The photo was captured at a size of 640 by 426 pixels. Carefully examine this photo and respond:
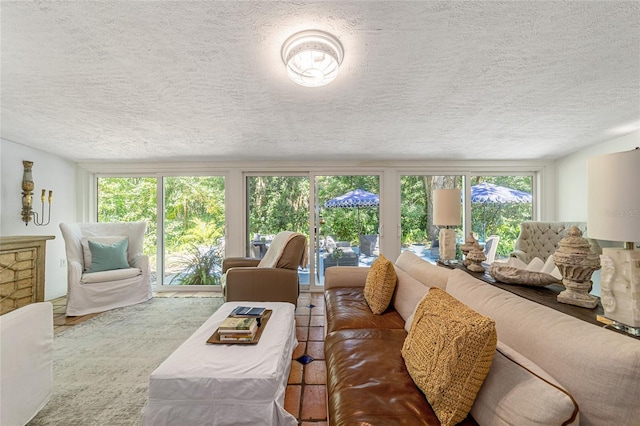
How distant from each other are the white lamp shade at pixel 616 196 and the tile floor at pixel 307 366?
1.63 metres

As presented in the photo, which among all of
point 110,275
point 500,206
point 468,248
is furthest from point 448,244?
point 110,275

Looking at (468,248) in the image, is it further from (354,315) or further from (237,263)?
(237,263)

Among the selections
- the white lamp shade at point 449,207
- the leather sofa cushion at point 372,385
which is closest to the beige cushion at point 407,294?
the leather sofa cushion at point 372,385

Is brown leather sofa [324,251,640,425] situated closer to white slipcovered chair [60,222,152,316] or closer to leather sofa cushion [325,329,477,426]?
leather sofa cushion [325,329,477,426]

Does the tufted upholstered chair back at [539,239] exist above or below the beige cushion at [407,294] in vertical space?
above

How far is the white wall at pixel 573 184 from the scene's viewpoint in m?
3.50

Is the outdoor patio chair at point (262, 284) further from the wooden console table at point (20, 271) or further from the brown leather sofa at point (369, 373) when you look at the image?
the wooden console table at point (20, 271)

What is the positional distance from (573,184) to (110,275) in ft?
21.2

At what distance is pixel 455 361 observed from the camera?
92 centimetres

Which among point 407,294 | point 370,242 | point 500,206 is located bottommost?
point 407,294

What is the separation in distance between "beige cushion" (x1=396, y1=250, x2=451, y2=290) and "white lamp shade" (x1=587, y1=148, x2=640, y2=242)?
0.89 metres

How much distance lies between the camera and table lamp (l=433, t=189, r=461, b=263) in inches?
98.7

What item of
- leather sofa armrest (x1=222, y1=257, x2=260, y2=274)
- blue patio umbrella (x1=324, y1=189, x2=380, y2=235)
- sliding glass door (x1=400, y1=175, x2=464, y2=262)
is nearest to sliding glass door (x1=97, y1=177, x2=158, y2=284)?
leather sofa armrest (x1=222, y1=257, x2=260, y2=274)

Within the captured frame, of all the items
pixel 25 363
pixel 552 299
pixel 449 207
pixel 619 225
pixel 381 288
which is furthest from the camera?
pixel 449 207
